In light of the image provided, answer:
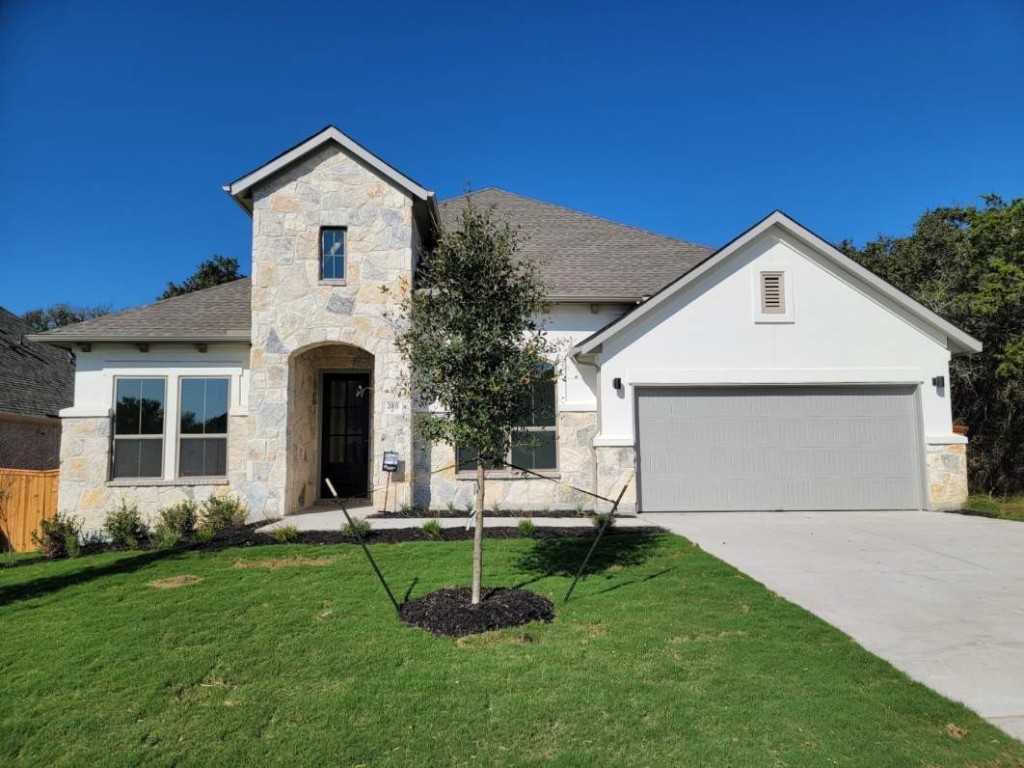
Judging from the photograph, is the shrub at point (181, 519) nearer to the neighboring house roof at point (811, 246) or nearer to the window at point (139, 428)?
the window at point (139, 428)

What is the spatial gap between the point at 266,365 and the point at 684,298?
27.4ft

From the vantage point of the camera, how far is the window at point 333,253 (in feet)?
39.7

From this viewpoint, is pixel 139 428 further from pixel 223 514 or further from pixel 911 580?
pixel 911 580

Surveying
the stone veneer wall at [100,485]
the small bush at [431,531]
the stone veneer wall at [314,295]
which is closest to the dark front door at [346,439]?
the stone veneer wall at [314,295]

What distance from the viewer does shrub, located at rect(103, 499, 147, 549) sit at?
1029 cm

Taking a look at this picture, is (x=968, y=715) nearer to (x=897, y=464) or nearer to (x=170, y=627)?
(x=170, y=627)

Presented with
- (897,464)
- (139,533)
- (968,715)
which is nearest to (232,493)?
(139,533)

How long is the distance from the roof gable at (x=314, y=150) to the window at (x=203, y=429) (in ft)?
13.1

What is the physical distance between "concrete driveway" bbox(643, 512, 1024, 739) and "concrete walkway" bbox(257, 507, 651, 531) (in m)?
1.31

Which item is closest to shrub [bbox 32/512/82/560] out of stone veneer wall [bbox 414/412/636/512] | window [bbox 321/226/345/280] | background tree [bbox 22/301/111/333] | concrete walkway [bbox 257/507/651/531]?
concrete walkway [bbox 257/507/651/531]

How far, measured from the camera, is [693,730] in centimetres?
368

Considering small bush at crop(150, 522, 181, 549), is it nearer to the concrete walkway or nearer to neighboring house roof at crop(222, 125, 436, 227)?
the concrete walkway

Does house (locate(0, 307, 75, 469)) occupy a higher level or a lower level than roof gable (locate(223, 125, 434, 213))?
Answer: lower

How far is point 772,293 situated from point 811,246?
120 centimetres
